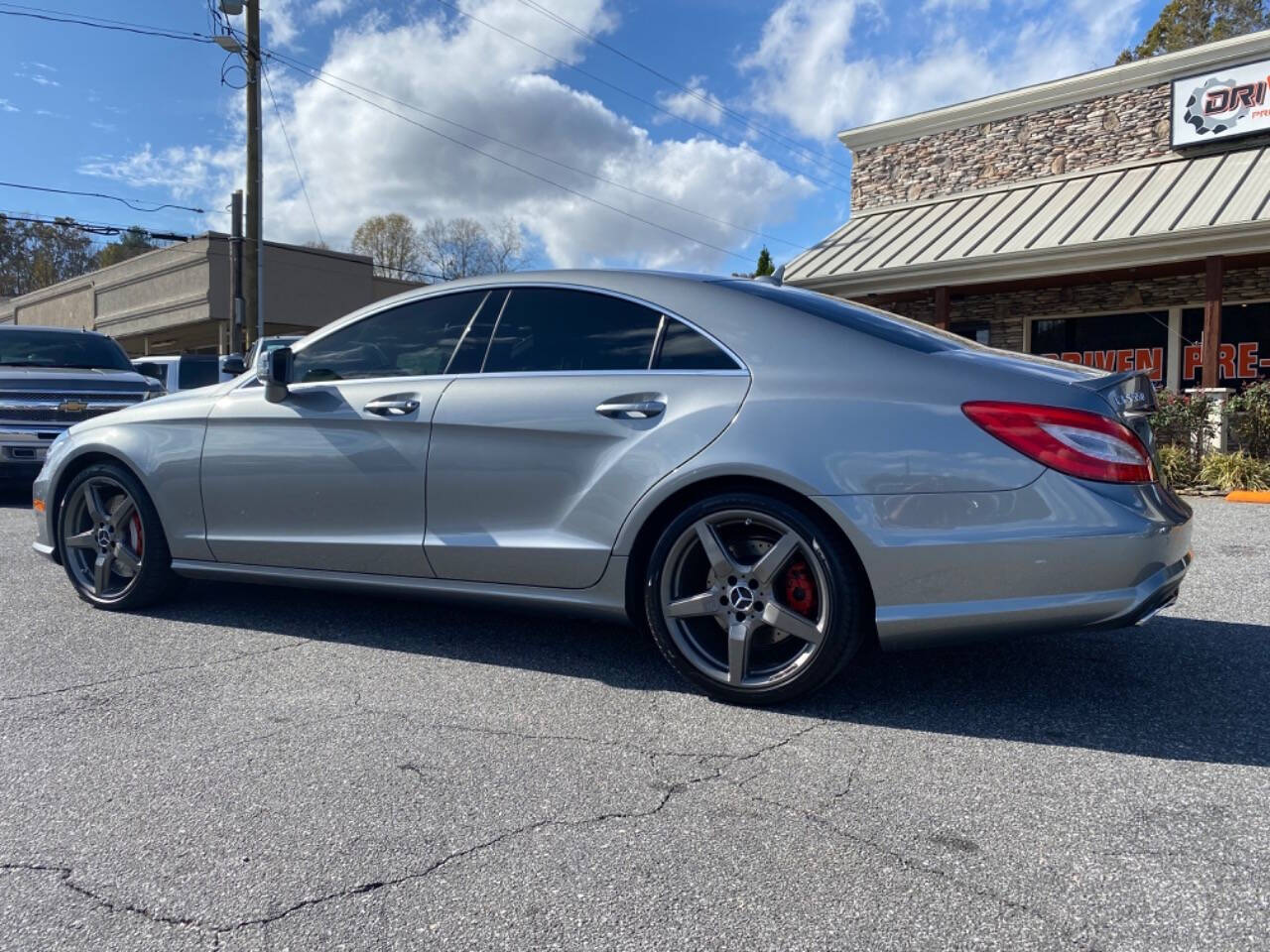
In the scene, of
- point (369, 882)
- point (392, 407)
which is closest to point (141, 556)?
point (392, 407)

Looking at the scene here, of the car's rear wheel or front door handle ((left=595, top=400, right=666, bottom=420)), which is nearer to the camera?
the car's rear wheel

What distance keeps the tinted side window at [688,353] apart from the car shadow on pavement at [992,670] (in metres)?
1.14

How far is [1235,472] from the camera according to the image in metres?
10.4

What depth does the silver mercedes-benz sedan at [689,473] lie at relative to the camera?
304cm

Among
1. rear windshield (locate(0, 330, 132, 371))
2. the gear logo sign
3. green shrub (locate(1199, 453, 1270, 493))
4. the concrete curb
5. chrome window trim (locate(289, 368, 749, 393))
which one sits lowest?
the concrete curb

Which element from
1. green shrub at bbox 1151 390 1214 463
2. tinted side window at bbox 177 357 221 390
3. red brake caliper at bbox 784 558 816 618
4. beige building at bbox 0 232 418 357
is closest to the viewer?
red brake caliper at bbox 784 558 816 618

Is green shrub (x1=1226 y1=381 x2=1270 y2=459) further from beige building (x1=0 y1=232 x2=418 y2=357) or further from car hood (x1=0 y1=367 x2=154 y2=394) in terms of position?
beige building (x1=0 y1=232 x2=418 y2=357)

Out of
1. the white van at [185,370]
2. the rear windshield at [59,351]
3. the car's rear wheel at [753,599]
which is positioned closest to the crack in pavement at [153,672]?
the car's rear wheel at [753,599]

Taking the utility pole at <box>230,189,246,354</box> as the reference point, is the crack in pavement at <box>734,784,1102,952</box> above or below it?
below

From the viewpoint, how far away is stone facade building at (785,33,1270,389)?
13844 mm

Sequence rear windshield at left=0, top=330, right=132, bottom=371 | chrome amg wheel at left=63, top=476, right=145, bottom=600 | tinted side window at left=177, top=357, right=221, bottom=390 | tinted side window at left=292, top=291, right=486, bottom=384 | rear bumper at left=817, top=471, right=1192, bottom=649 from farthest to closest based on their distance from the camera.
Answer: tinted side window at left=177, top=357, right=221, bottom=390
rear windshield at left=0, top=330, right=132, bottom=371
chrome amg wheel at left=63, top=476, right=145, bottom=600
tinted side window at left=292, top=291, right=486, bottom=384
rear bumper at left=817, top=471, right=1192, bottom=649

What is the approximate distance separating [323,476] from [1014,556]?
273cm

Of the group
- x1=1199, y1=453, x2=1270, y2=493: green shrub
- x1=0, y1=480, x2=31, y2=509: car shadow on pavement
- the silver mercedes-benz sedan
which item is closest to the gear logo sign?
x1=1199, y1=453, x2=1270, y2=493: green shrub

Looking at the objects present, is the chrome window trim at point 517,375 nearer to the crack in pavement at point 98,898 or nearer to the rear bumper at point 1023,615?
the rear bumper at point 1023,615
